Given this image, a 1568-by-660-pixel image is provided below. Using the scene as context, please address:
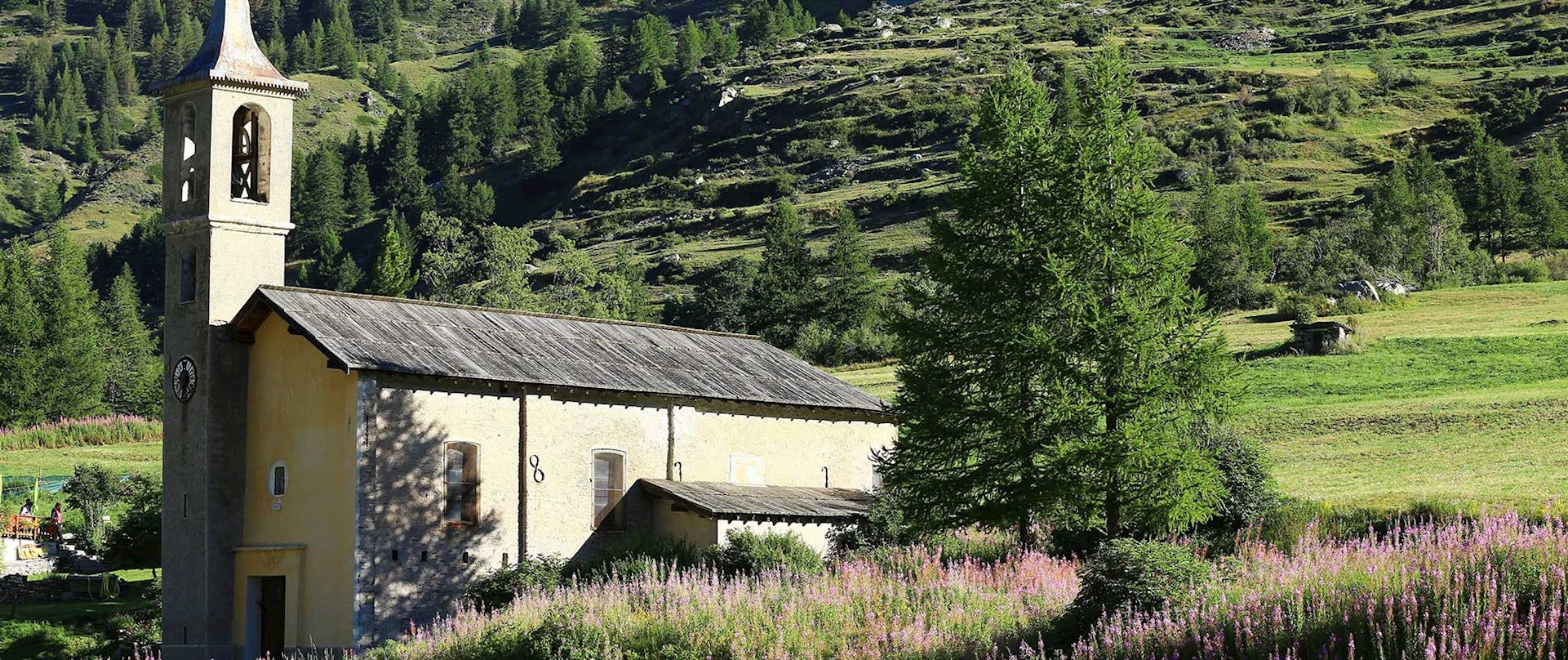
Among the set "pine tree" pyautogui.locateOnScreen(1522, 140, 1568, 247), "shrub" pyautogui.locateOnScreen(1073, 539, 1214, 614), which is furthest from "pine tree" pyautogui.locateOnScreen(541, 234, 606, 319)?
"pine tree" pyautogui.locateOnScreen(1522, 140, 1568, 247)

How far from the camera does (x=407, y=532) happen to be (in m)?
29.7

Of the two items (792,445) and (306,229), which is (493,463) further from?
(306,229)

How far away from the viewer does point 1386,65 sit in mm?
148375

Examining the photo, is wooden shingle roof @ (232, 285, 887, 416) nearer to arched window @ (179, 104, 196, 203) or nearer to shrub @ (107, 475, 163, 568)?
arched window @ (179, 104, 196, 203)

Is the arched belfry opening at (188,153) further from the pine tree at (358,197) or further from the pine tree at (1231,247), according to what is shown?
the pine tree at (358,197)

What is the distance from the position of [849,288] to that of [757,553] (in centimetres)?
6123

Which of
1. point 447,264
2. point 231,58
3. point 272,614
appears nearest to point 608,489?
point 272,614

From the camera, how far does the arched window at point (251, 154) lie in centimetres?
3316

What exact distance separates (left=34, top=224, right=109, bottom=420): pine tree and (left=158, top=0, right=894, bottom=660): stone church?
5224cm

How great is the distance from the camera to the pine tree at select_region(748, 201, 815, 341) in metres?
89.2

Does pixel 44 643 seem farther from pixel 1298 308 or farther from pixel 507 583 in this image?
pixel 1298 308

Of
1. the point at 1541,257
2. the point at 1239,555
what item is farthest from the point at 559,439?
the point at 1541,257

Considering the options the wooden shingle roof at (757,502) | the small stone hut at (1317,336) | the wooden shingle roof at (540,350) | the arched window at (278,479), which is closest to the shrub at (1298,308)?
the small stone hut at (1317,336)

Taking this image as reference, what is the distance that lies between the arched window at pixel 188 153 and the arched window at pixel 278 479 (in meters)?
5.83
